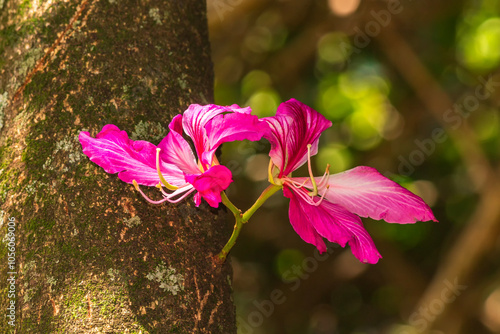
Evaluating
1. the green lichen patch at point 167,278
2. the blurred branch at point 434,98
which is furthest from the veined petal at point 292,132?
the blurred branch at point 434,98

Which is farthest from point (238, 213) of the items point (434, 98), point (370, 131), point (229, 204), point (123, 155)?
point (370, 131)

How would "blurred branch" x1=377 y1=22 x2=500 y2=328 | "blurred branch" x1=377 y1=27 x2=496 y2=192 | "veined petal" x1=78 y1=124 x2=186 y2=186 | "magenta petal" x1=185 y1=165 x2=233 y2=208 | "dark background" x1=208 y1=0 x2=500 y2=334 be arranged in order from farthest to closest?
"dark background" x1=208 y1=0 x2=500 y2=334, "blurred branch" x1=377 y1=27 x2=496 y2=192, "blurred branch" x1=377 y1=22 x2=500 y2=328, "veined petal" x1=78 y1=124 x2=186 y2=186, "magenta petal" x1=185 y1=165 x2=233 y2=208

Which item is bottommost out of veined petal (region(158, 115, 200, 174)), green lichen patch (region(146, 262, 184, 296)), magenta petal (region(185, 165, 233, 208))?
green lichen patch (region(146, 262, 184, 296))

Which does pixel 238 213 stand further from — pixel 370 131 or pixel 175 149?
pixel 370 131

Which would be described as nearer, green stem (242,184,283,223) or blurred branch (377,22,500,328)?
green stem (242,184,283,223)

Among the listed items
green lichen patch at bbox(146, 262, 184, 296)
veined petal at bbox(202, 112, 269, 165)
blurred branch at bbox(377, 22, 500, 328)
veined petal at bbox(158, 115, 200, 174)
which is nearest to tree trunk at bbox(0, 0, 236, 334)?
green lichen patch at bbox(146, 262, 184, 296)

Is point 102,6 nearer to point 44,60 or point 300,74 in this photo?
point 44,60

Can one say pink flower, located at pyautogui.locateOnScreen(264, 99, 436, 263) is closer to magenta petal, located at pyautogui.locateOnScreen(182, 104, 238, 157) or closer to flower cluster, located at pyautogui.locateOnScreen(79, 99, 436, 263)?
flower cluster, located at pyautogui.locateOnScreen(79, 99, 436, 263)

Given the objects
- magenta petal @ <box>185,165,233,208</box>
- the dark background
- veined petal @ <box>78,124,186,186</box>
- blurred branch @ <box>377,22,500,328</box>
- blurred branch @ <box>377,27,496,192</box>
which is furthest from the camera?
Result: the dark background
